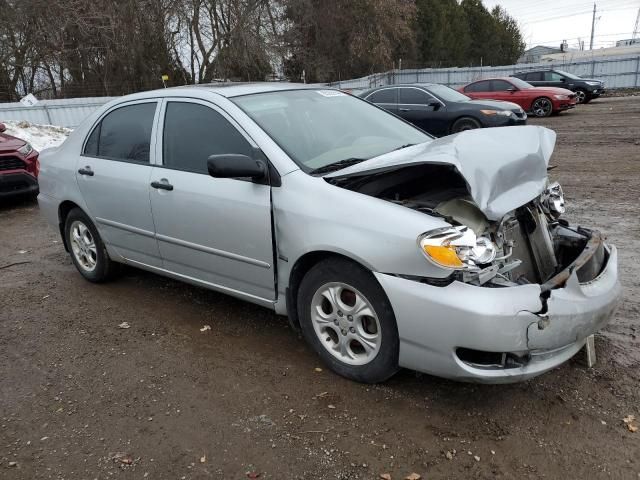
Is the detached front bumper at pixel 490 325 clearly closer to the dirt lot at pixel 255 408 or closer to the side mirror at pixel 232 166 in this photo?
the dirt lot at pixel 255 408

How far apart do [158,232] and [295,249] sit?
138 cm

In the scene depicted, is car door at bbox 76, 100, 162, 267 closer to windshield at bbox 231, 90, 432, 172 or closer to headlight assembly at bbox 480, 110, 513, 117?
windshield at bbox 231, 90, 432, 172

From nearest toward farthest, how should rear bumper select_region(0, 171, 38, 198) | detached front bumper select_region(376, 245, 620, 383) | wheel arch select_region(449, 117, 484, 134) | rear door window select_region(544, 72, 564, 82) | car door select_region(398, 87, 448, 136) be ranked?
detached front bumper select_region(376, 245, 620, 383) < rear bumper select_region(0, 171, 38, 198) < wheel arch select_region(449, 117, 484, 134) < car door select_region(398, 87, 448, 136) < rear door window select_region(544, 72, 564, 82)

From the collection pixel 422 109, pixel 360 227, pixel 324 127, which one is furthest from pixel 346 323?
pixel 422 109

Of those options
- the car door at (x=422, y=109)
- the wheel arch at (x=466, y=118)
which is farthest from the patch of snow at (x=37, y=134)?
the wheel arch at (x=466, y=118)

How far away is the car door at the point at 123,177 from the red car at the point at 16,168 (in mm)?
4612

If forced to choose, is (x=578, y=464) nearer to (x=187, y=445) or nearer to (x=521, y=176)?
(x=521, y=176)

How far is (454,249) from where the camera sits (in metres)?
2.63

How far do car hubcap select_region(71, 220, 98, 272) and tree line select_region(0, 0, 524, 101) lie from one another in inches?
596

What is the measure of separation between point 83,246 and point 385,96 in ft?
33.0

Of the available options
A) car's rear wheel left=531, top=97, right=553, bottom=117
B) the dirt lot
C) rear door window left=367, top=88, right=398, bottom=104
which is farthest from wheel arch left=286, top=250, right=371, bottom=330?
car's rear wheel left=531, top=97, right=553, bottom=117

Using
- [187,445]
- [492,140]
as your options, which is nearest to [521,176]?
[492,140]

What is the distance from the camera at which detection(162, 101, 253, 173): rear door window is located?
3588mm

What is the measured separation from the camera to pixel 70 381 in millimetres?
3420
